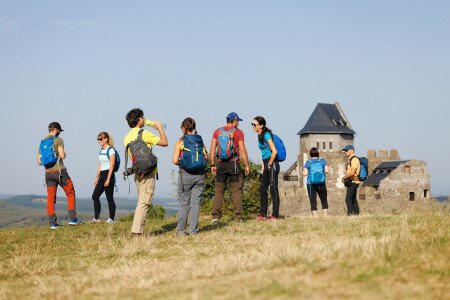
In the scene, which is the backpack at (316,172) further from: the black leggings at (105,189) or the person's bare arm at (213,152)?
the black leggings at (105,189)

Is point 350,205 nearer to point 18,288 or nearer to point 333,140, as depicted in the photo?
point 18,288

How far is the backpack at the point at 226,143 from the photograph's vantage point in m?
11.5

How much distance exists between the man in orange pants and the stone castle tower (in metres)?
25.1

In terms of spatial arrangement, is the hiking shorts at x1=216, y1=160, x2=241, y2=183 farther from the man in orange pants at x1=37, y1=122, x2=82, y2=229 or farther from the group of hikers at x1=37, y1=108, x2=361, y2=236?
the man in orange pants at x1=37, y1=122, x2=82, y2=229

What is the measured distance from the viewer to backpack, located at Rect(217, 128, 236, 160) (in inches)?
451

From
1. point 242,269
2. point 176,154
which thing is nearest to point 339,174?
point 176,154

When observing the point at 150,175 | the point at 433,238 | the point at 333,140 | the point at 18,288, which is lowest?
the point at 18,288

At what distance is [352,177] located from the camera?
45.3 feet

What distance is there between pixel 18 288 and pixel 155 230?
577 cm

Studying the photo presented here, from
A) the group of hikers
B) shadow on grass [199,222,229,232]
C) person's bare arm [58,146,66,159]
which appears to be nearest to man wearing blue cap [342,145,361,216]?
the group of hikers

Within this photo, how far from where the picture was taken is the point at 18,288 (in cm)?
624

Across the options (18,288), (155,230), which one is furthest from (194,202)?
(18,288)

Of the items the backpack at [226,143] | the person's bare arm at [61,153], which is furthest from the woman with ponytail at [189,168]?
the person's bare arm at [61,153]

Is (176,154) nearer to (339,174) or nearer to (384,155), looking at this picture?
(339,174)
